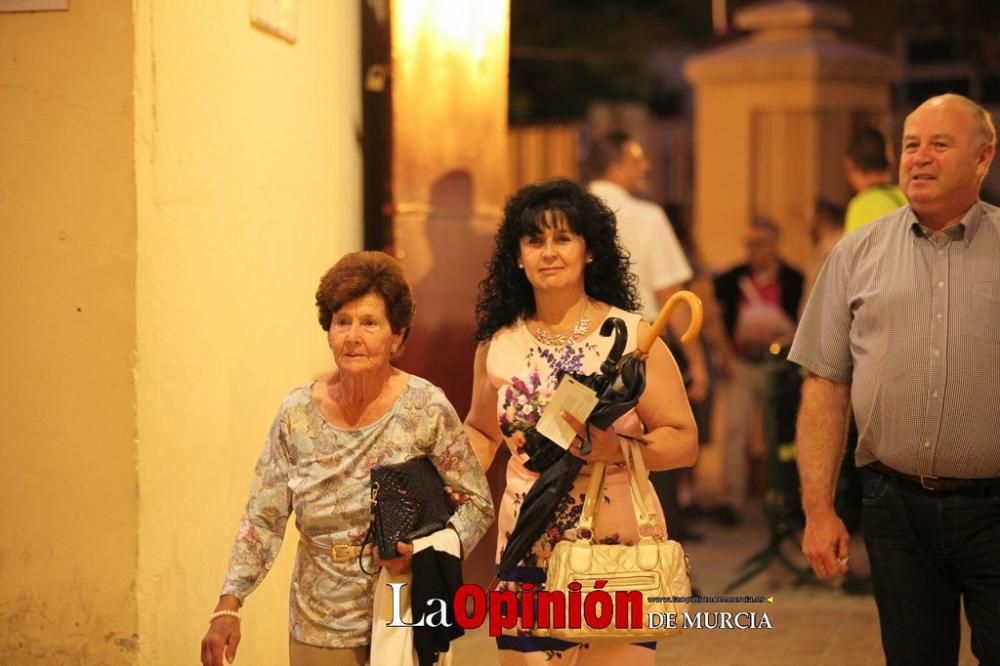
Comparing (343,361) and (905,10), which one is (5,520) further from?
(905,10)

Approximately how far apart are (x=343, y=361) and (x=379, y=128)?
3.37 metres

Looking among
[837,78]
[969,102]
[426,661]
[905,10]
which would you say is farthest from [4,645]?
[905,10]

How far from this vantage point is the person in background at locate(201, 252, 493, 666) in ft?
Result: 14.7

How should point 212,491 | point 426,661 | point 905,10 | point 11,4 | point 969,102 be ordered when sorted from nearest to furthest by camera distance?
point 426,661 → point 969,102 → point 11,4 → point 212,491 → point 905,10

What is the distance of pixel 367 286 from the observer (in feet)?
15.0

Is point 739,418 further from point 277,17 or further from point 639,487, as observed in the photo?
point 639,487

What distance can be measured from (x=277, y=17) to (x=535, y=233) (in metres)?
2.15

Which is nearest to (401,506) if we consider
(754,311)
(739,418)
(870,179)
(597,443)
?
(597,443)

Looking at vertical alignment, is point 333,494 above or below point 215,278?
below

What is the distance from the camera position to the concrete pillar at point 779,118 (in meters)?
13.2

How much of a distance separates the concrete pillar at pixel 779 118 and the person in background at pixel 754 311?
5.19 ft

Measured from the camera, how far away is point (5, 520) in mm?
5586

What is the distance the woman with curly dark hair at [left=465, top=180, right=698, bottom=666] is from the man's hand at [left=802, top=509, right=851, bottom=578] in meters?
0.51

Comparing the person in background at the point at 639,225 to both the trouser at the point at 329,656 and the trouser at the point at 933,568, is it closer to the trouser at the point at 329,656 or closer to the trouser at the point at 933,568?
the trouser at the point at 933,568
